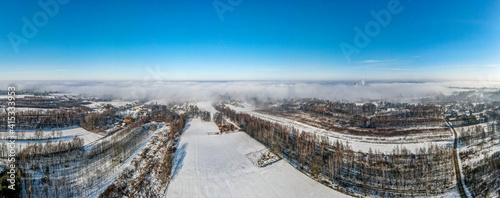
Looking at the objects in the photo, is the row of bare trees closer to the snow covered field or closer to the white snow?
the snow covered field

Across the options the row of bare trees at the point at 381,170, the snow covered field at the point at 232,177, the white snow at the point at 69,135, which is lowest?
the snow covered field at the point at 232,177

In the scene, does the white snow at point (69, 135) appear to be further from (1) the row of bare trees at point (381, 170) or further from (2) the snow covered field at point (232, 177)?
(1) the row of bare trees at point (381, 170)

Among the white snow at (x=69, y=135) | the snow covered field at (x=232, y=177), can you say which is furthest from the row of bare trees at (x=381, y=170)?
the white snow at (x=69, y=135)

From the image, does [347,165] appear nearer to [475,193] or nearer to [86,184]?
[475,193]

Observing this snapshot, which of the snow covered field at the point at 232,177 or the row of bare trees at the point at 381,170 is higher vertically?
the row of bare trees at the point at 381,170

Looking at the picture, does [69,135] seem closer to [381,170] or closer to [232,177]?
[232,177]

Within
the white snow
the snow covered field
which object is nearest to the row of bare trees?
the snow covered field

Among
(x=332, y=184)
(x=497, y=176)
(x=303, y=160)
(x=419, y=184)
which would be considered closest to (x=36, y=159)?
(x=303, y=160)

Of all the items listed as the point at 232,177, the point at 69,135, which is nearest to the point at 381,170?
the point at 232,177
